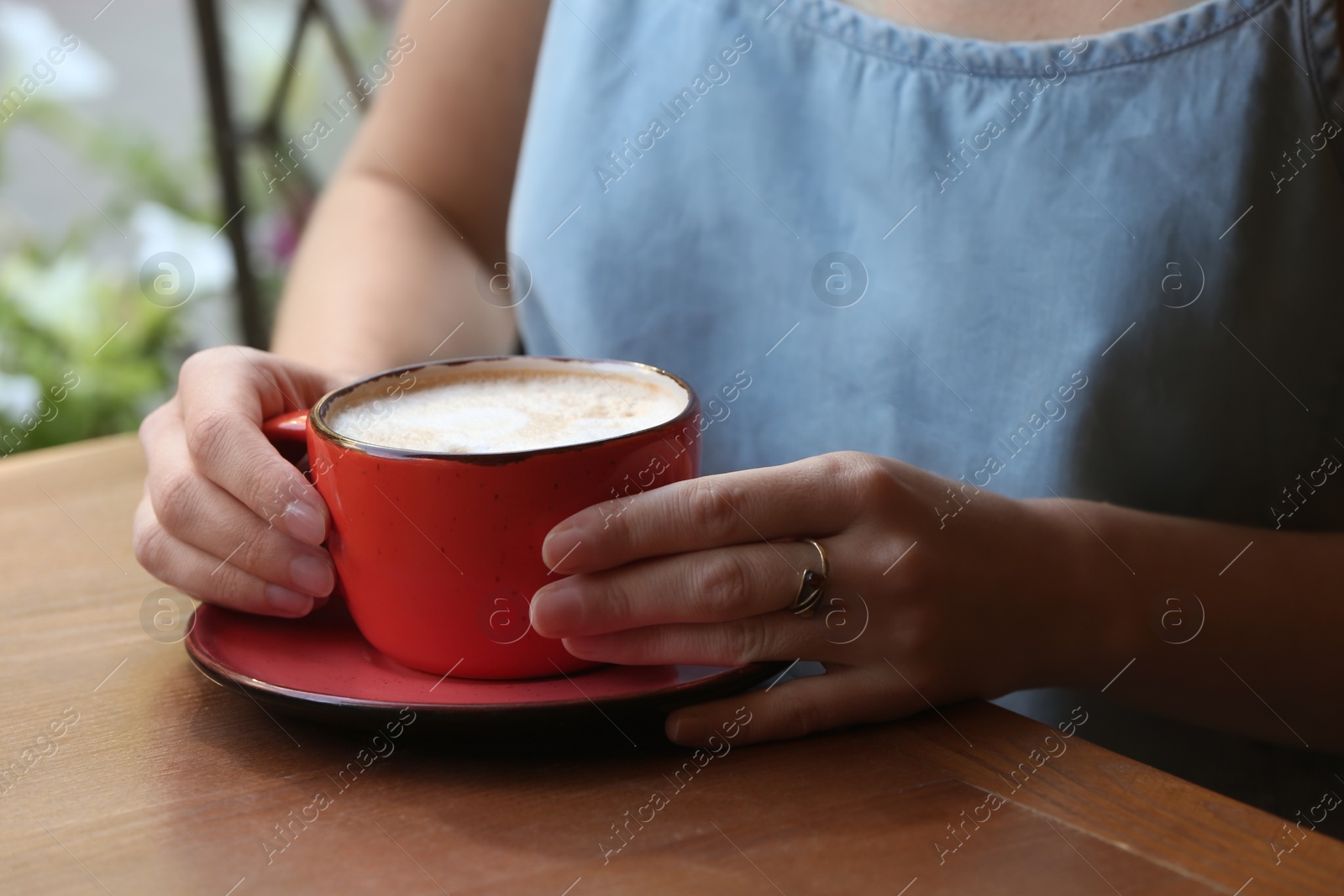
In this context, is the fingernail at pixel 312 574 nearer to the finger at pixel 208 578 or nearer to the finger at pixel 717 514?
the finger at pixel 208 578

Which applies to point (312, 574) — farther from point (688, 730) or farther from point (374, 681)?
point (688, 730)

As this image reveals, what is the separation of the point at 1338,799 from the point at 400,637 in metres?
0.73

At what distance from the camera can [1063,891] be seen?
404 millimetres

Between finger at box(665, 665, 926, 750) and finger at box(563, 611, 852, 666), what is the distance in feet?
0.06

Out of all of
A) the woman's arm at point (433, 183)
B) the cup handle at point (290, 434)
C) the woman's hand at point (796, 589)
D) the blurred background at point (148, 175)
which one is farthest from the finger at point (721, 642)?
the blurred background at point (148, 175)

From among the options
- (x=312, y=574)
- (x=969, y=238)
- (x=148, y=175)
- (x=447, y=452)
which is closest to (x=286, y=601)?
(x=312, y=574)

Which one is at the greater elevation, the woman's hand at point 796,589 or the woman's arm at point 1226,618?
the woman's hand at point 796,589

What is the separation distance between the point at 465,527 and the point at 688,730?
0.46 feet

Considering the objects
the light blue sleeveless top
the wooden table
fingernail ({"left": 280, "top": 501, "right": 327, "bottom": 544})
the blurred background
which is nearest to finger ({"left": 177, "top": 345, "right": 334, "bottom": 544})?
fingernail ({"left": 280, "top": 501, "right": 327, "bottom": 544})

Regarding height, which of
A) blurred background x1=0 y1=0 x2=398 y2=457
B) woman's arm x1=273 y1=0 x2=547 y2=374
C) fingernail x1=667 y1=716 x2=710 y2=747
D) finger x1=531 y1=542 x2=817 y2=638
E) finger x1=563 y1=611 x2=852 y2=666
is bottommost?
fingernail x1=667 y1=716 x2=710 y2=747

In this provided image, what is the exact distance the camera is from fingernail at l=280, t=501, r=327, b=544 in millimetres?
563

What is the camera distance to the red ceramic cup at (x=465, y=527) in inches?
19.7

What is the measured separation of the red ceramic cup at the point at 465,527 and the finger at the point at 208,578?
51 millimetres

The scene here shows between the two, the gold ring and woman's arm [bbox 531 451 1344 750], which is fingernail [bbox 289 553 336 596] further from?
the gold ring
